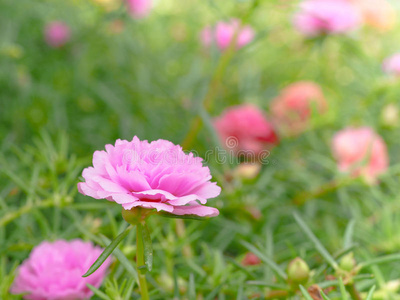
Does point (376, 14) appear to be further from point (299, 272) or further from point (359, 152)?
point (299, 272)

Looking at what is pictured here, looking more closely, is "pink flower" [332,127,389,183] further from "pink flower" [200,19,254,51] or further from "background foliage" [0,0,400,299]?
"pink flower" [200,19,254,51]

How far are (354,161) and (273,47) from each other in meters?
0.72

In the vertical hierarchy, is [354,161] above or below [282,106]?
below

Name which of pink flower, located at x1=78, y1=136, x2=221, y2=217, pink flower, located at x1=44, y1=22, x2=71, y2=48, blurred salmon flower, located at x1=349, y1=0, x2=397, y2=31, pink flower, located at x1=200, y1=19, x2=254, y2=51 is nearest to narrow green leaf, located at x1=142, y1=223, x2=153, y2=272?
pink flower, located at x1=78, y1=136, x2=221, y2=217

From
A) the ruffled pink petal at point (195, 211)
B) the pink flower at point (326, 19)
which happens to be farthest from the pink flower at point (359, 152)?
the ruffled pink petal at point (195, 211)

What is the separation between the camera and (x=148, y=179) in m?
0.33

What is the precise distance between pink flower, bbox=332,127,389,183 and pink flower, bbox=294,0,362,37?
0.85 ft

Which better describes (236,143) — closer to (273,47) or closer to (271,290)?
(271,290)

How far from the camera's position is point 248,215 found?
683 millimetres

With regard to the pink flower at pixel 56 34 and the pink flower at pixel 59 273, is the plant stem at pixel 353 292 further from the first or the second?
the pink flower at pixel 56 34

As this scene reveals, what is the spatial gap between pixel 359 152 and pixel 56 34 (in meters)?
0.77

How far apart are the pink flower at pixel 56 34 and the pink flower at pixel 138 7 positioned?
171 millimetres

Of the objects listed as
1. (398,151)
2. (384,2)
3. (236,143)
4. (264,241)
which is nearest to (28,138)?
(236,143)

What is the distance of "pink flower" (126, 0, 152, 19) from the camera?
110 centimetres
